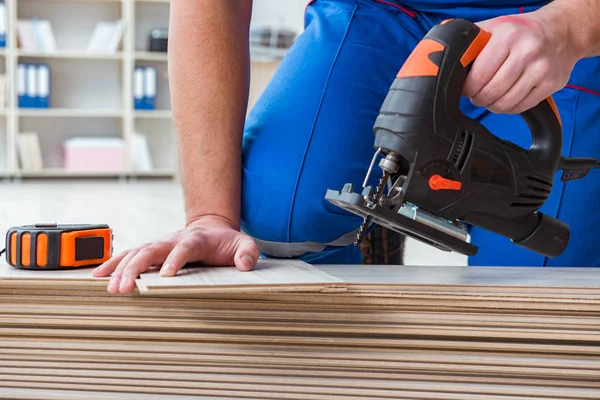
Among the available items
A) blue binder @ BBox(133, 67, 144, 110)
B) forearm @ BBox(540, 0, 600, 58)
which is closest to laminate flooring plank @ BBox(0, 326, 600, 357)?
forearm @ BBox(540, 0, 600, 58)

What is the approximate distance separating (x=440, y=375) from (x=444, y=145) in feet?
1.08

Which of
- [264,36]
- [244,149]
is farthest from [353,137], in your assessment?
[264,36]

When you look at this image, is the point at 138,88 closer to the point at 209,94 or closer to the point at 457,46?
the point at 209,94

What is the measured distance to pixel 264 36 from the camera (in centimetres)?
639

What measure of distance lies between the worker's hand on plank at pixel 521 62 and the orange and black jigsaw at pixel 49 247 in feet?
2.10

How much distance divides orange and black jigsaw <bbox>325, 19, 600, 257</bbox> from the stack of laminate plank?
106 millimetres

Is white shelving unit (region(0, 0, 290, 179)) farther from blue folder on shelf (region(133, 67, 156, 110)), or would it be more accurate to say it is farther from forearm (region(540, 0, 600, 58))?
forearm (region(540, 0, 600, 58))

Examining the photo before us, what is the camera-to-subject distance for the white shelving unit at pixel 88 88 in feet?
23.9

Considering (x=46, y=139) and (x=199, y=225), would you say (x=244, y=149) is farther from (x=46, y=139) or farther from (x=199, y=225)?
(x=46, y=139)

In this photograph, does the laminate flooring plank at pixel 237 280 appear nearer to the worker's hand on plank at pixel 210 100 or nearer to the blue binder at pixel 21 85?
the worker's hand on plank at pixel 210 100

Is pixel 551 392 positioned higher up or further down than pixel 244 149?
further down

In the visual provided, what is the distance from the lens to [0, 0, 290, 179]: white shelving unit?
727 centimetres

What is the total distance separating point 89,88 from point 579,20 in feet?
23.3

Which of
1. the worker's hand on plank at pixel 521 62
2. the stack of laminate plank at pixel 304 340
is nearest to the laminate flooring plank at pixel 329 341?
the stack of laminate plank at pixel 304 340
